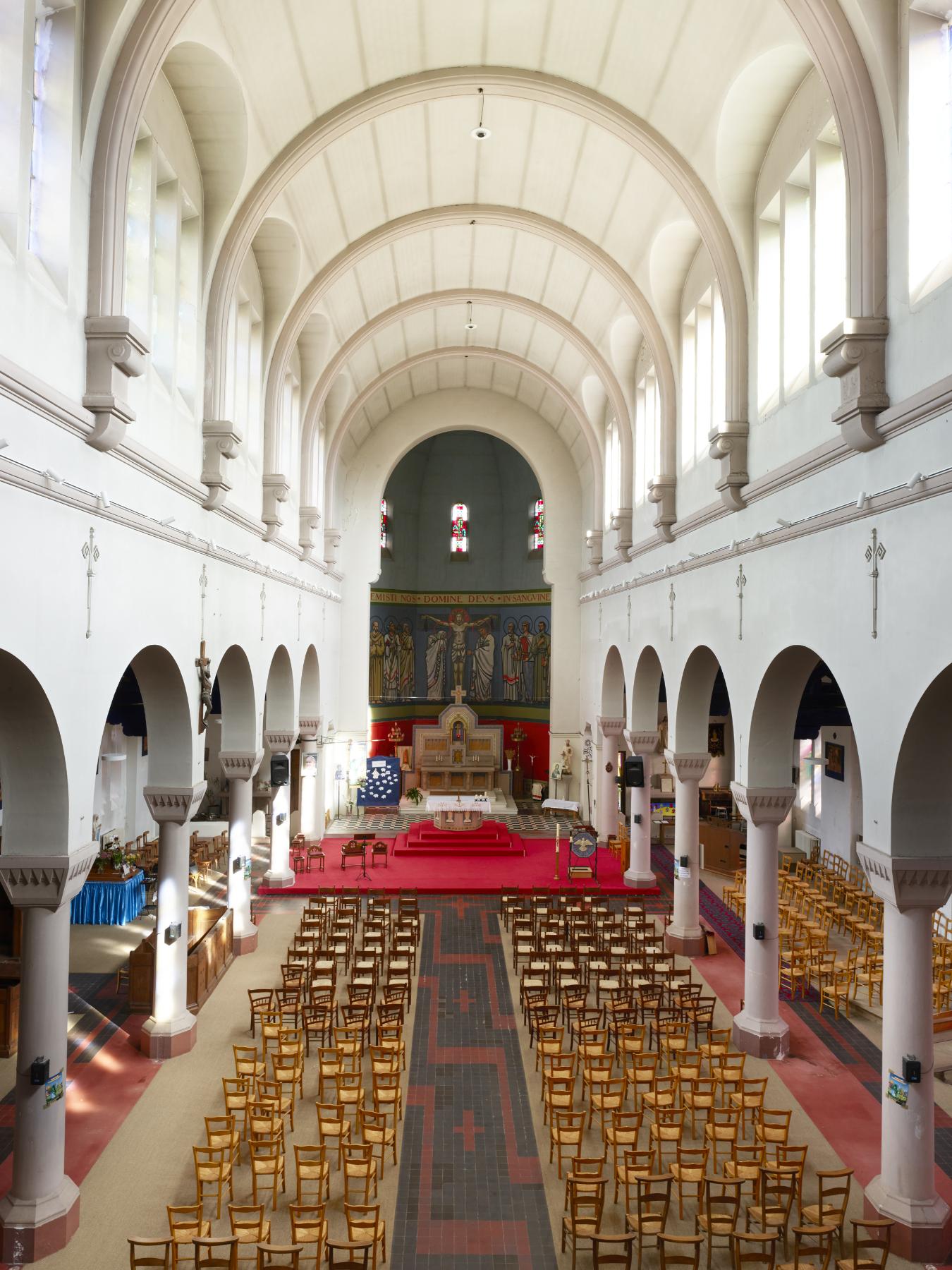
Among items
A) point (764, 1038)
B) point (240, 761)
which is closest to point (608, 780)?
point (240, 761)

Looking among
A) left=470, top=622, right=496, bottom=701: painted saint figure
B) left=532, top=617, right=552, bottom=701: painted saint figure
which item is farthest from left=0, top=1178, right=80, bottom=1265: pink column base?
left=470, top=622, right=496, bottom=701: painted saint figure

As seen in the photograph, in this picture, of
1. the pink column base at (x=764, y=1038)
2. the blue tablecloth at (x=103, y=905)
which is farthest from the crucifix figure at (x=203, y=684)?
the pink column base at (x=764, y=1038)

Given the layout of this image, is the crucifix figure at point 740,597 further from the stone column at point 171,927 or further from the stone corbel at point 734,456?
the stone column at point 171,927

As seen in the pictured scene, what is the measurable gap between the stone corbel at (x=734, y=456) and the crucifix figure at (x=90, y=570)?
927 cm

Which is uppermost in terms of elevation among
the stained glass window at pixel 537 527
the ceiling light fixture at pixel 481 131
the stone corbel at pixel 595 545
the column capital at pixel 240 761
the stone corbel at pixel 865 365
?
the ceiling light fixture at pixel 481 131

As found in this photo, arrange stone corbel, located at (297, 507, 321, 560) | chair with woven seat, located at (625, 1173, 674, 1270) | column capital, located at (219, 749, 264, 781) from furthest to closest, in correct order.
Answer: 1. stone corbel, located at (297, 507, 321, 560)
2. column capital, located at (219, 749, 264, 781)
3. chair with woven seat, located at (625, 1173, 674, 1270)

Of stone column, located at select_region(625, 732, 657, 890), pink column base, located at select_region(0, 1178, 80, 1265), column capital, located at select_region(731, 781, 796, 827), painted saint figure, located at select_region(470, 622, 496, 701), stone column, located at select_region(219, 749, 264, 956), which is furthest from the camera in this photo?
painted saint figure, located at select_region(470, 622, 496, 701)

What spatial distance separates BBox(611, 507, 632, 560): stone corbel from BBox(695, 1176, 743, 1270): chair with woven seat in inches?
607

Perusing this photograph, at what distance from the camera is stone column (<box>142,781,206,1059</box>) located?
14172 millimetres

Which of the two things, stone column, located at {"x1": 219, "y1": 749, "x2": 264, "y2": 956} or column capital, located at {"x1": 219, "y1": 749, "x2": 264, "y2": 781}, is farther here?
stone column, located at {"x1": 219, "y1": 749, "x2": 264, "y2": 956}

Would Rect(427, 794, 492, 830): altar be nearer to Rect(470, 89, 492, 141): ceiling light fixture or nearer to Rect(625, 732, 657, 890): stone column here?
Rect(625, 732, 657, 890): stone column

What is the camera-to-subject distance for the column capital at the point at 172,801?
14125mm

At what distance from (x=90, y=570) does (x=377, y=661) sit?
2750cm

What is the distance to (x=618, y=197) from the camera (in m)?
18.1
